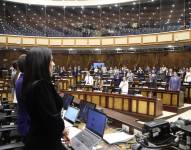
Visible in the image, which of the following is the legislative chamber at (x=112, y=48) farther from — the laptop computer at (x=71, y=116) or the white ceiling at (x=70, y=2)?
the laptop computer at (x=71, y=116)

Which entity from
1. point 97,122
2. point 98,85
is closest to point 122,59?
point 98,85

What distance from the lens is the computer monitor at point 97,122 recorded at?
268cm

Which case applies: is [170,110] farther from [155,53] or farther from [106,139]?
[155,53]

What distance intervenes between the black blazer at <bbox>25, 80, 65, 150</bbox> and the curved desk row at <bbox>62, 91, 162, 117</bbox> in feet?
21.3

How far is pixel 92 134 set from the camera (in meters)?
2.80

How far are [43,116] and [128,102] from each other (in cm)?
713

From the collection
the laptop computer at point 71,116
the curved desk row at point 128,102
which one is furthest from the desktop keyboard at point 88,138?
the curved desk row at point 128,102

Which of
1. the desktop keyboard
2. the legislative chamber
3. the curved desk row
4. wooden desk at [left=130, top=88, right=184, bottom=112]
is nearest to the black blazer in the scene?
the desktop keyboard

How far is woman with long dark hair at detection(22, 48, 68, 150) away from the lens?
2006mm

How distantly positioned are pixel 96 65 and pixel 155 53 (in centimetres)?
443

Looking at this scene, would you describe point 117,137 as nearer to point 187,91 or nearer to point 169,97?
point 169,97

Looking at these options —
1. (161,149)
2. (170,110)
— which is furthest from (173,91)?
(161,149)

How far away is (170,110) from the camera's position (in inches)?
386

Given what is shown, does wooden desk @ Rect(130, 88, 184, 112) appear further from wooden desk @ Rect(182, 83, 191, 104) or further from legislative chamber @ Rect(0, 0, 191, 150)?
wooden desk @ Rect(182, 83, 191, 104)
